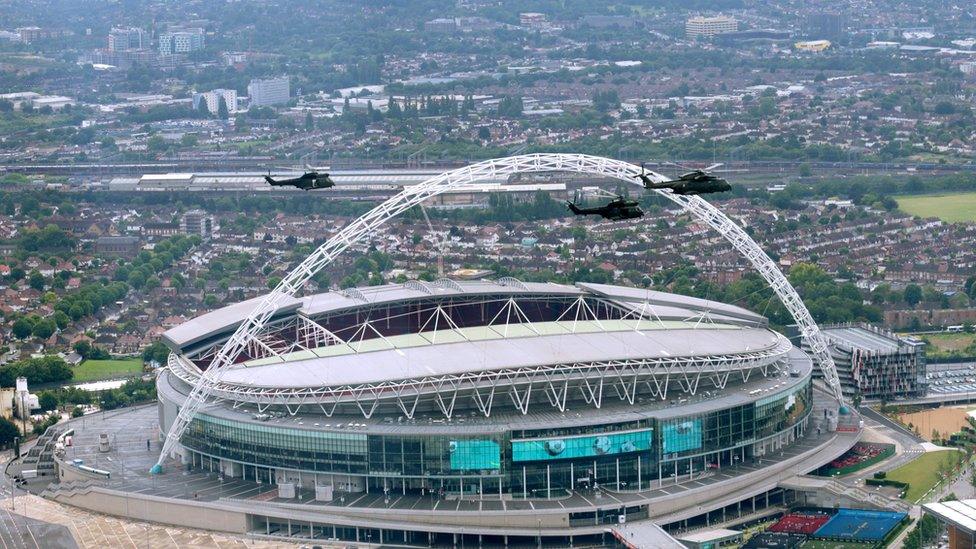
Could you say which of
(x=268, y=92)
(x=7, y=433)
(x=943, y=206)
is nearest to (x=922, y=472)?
(x=7, y=433)

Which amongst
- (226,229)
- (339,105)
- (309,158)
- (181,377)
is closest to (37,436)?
(181,377)

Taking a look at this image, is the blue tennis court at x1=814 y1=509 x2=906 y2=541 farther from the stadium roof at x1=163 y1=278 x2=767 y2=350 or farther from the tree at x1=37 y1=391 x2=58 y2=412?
A: the tree at x1=37 y1=391 x2=58 y2=412

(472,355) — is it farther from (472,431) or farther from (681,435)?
(681,435)

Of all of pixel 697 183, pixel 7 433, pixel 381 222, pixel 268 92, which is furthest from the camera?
pixel 268 92

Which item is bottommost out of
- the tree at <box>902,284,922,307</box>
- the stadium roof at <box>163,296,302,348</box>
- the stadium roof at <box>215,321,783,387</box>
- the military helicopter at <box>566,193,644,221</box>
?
the tree at <box>902,284,922,307</box>

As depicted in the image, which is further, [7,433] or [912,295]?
[912,295]

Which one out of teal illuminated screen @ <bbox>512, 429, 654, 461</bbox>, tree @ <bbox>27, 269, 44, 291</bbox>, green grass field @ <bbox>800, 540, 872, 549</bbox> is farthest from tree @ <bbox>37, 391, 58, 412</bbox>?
green grass field @ <bbox>800, 540, 872, 549</bbox>

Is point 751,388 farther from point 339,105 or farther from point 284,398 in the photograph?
point 339,105
